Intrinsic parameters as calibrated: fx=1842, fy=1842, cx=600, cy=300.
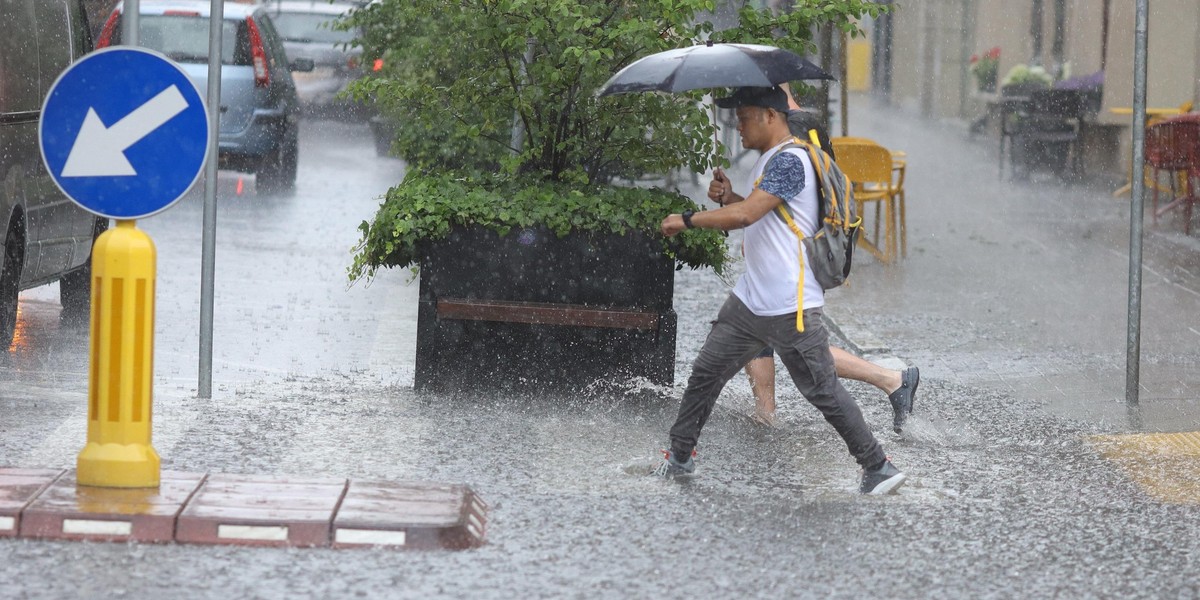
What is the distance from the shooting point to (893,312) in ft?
37.8

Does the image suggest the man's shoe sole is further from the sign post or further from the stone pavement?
the sign post

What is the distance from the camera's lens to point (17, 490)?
6.00 meters

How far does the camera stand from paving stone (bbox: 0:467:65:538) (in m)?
5.69

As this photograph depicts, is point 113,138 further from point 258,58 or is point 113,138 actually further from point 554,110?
Answer: point 258,58

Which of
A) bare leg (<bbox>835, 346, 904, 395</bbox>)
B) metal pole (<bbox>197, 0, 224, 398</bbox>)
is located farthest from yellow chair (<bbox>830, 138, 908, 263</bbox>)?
metal pole (<bbox>197, 0, 224, 398</bbox>)

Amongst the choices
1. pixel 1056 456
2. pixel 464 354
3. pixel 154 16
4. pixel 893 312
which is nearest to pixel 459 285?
pixel 464 354

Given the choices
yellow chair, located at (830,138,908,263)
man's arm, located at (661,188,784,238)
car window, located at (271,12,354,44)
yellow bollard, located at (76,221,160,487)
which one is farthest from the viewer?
car window, located at (271,12,354,44)

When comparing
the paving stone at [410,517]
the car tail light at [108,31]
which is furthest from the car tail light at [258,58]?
the paving stone at [410,517]

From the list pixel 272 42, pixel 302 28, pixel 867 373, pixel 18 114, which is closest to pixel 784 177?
pixel 867 373

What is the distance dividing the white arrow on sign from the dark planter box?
7.83 feet

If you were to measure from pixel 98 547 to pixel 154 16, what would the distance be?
1304 centimetres

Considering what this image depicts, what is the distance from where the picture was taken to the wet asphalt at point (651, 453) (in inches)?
217

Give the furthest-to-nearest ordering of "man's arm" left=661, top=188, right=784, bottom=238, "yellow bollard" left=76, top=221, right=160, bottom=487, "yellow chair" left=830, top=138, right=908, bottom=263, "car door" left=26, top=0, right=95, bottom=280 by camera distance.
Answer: "yellow chair" left=830, top=138, right=908, bottom=263 → "car door" left=26, top=0, right=95, bottom=280 → "man's arm" left=661, top=188, right=784, bottom=238 → "yellow bollard" left=76, top=221, right=160, bottom=487

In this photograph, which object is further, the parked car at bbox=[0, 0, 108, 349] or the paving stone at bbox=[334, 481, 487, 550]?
the parked car at bbox=[0, 0, 108, 349]
